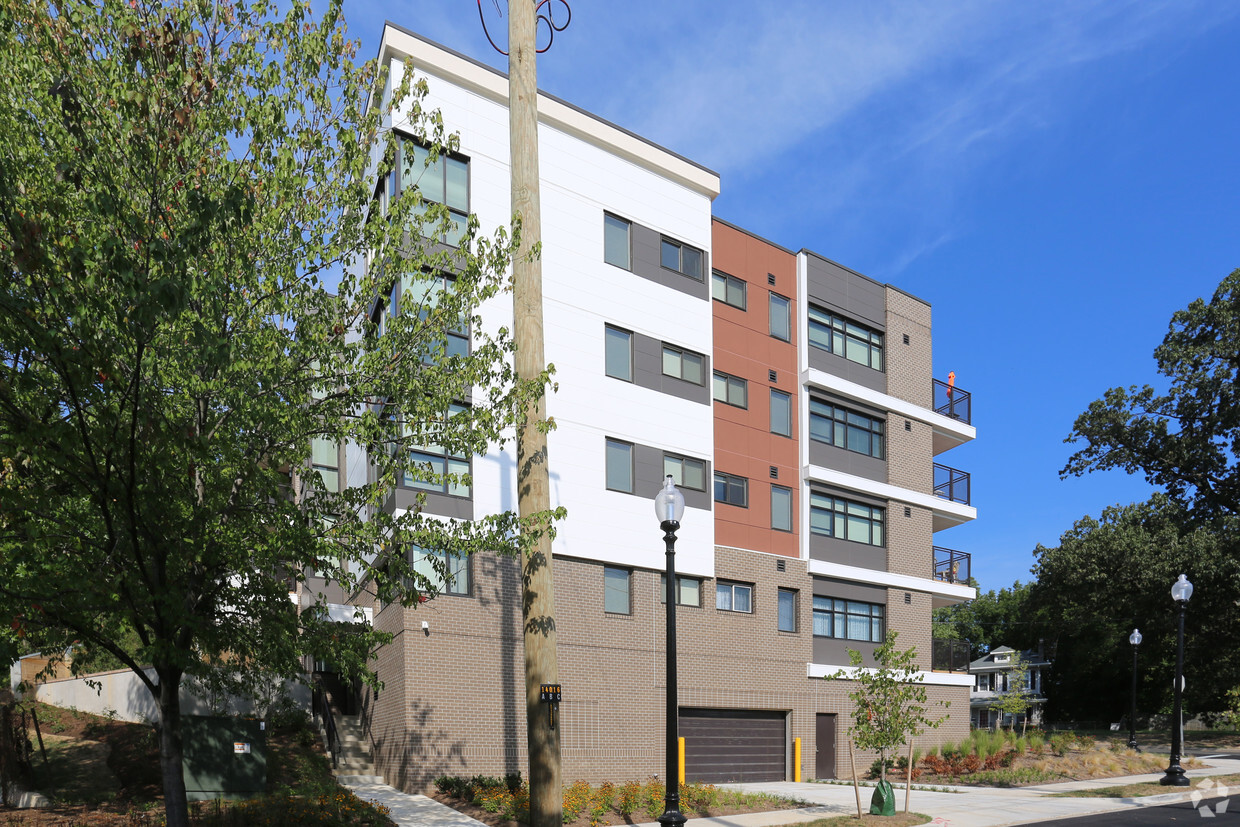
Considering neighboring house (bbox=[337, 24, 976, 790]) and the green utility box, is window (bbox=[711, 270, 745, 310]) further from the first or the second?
the green utility box

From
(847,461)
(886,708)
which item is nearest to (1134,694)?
(847,461)

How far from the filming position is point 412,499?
71.0 feet

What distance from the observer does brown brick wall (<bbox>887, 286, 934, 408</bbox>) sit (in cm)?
3428

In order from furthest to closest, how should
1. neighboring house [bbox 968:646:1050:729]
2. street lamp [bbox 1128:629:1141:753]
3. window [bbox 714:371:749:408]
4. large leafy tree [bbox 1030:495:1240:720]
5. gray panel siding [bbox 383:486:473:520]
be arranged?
neighboring house [bbox 968:646:1050:729]
large leafy tree [bbox 1030:495:1240:720]
street lamp [bbox 1128:629:1141:753]
window [bbox 714:371:749:408]
gray panel siding [bbox 383:486:473:520]

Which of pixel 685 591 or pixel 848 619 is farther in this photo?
pixel 848 619

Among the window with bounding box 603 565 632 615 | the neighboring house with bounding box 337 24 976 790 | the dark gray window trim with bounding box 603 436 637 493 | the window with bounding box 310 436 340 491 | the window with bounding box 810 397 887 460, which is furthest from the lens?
the window with bounding box 810 397 887 460

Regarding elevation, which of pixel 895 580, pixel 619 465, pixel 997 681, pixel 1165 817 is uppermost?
pixel 619 465

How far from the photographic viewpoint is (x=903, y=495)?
33.7m

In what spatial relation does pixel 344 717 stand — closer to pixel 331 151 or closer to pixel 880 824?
pixel 880 824

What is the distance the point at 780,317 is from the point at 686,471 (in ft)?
23.4

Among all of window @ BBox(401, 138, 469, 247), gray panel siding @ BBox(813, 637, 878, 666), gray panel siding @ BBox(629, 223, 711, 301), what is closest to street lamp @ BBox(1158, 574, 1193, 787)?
gray panel siding @ BBox(813, 637, 878, 666)

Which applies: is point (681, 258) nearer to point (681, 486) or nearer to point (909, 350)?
point (681, 486)

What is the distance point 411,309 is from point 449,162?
1270 cm

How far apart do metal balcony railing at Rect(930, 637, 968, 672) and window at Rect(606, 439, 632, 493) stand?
52.2 ft
